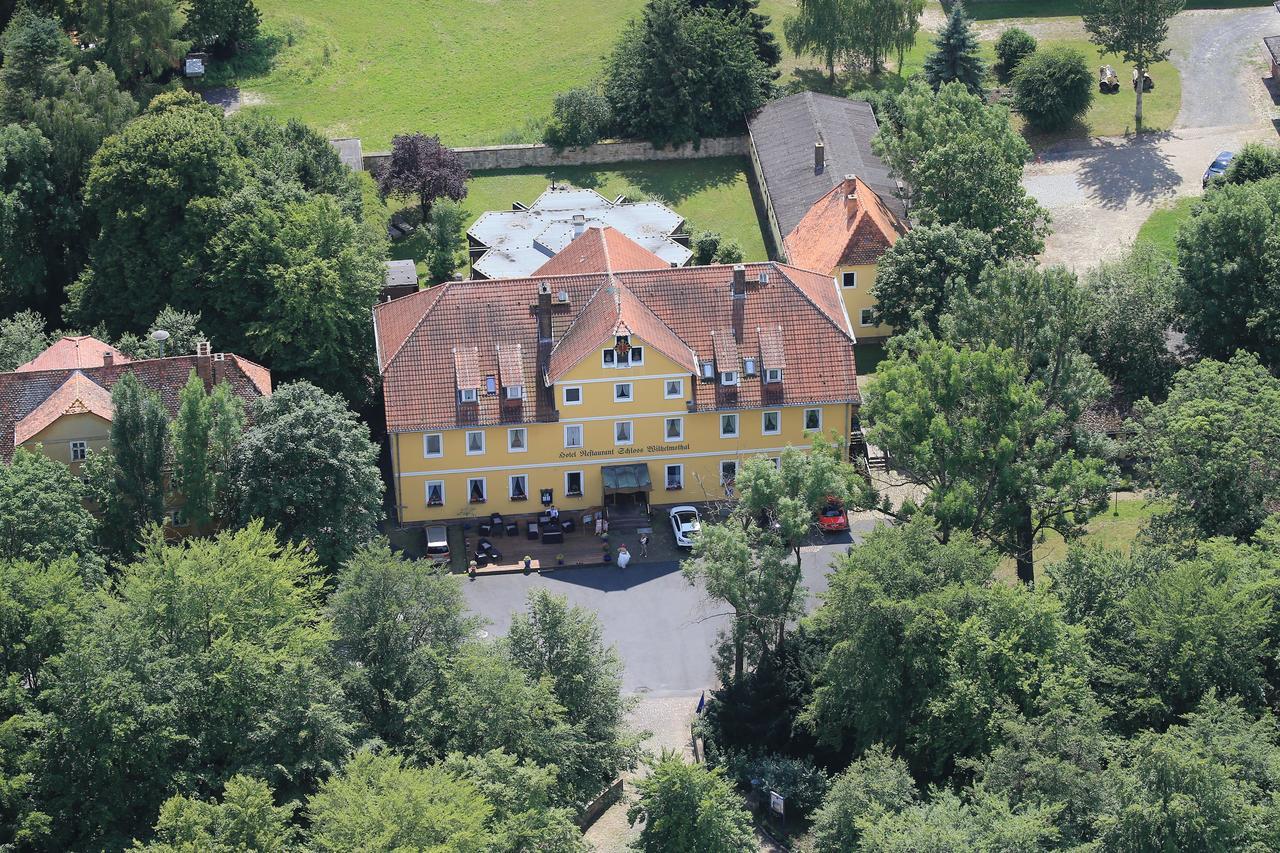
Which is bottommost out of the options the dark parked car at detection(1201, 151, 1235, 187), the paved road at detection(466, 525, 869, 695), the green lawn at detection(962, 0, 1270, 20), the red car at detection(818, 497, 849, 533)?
the paved road at detection(466, 525, 869, 695)

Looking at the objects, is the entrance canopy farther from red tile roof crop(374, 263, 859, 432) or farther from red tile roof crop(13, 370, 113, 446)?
red tile roof crop(13, 370, 113, 446)

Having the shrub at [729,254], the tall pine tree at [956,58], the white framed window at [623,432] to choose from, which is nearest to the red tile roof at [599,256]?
the shrub at [729,254]

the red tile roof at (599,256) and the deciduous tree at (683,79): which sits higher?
the deciduous tree at (683,79)

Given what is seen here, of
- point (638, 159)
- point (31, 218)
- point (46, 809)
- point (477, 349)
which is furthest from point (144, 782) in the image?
point (638, 159)

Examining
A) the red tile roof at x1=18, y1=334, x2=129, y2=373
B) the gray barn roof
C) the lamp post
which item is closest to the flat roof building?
the gray barn roof

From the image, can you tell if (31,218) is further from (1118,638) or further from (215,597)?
(1118,638)

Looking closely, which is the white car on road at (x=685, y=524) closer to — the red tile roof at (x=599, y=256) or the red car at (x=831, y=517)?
the red car at (x=831, y=517)

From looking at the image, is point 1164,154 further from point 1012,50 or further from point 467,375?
point 467,375
